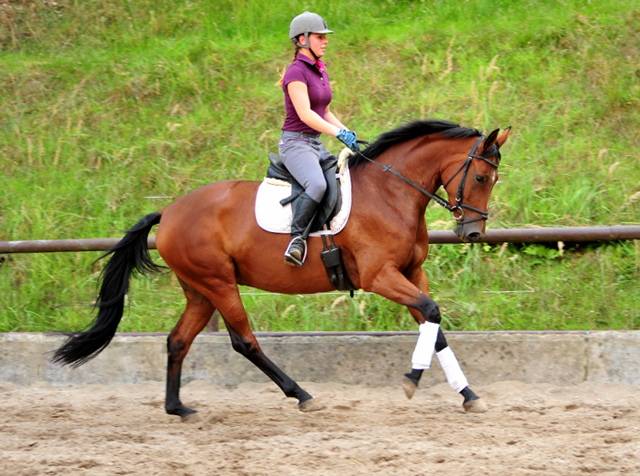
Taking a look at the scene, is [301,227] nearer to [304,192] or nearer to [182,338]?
[304,192]

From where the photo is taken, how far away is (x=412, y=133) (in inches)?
188

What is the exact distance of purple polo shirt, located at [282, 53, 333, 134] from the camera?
4.66 m

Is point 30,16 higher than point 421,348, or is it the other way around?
point 30,16

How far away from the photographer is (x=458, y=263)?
21.3 feet

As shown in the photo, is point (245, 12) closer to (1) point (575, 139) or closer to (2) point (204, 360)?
(1) point (575, 139)

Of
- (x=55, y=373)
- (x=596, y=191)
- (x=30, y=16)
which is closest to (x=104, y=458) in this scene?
(x=55, y=373)

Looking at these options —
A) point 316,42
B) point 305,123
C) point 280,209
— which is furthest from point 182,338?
point 316,42

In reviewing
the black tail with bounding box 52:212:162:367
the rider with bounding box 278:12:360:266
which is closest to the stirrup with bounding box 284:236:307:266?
the rider with bounding box 278:12:360:266

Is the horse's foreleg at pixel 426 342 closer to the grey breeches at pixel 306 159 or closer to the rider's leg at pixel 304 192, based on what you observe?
the rider's leg at pixel 304 192

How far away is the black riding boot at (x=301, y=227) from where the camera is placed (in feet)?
15.1

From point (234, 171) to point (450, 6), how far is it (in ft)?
15.5

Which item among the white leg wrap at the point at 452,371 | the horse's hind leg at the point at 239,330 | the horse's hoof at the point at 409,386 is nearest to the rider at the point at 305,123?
the horse's hind leg at the point at 239,330

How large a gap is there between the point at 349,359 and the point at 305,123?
207cm

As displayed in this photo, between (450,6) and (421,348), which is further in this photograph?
(450,6)
